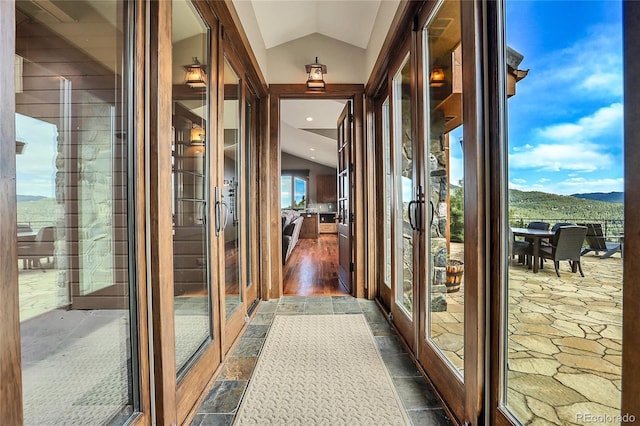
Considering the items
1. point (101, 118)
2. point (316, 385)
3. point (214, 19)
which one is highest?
point (214, 19)

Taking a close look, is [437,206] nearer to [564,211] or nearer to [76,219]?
[564,211]

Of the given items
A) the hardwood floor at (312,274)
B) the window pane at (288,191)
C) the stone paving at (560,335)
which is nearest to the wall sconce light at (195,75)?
the stone paving at (560,335)

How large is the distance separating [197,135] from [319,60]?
2.18 m

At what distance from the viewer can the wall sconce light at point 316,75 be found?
3201 mm

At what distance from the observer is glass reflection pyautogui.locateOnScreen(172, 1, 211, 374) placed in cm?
152

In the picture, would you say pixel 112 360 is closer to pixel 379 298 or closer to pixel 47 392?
pixel 47 392

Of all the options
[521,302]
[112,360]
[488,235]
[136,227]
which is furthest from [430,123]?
[112,360]

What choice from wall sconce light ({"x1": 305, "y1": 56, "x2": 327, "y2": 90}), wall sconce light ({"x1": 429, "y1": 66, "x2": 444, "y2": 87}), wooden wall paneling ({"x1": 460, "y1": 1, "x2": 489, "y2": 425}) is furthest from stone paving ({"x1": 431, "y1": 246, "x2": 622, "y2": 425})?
wall sconce light ({"x1": 305, "y1": 56, "x2": 327, "y2": 90})

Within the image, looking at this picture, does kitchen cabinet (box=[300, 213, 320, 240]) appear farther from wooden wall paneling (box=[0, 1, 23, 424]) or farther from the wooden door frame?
wooden wall paneling (box=[0, 1, 23, 424])

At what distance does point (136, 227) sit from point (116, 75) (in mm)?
636

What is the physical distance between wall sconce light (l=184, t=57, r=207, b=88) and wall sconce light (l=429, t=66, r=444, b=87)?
A: 1.38 m

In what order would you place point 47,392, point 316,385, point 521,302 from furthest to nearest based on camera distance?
point 316,385 < point 521,302 < point 47,392

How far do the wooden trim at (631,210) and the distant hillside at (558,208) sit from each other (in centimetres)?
6

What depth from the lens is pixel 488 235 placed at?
1180 millimetres
